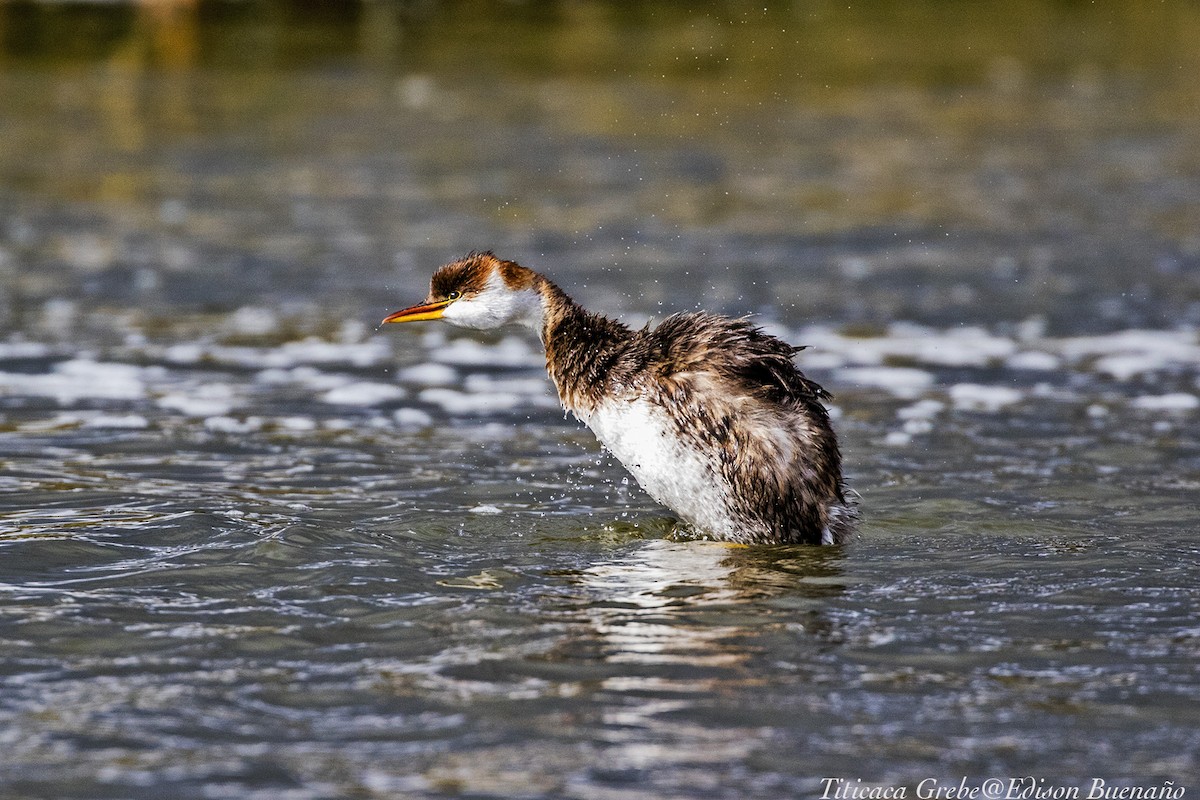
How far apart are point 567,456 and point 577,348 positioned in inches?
61.3

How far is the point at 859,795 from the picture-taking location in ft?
15.3

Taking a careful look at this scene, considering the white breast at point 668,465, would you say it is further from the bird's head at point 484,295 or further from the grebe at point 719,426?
the bird's head at point 484,295

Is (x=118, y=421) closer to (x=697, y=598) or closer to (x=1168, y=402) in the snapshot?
(x=697, y=598)

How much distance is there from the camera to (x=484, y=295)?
7.85m

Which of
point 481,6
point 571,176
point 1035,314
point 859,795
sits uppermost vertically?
point 481,6

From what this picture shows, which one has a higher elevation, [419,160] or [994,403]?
[419,160]

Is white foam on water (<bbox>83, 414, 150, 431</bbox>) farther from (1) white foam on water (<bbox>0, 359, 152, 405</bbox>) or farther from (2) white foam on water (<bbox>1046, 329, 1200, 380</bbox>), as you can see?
(2) white foam on water (<bbox>1046, 329, 1200, 380</bbox>)

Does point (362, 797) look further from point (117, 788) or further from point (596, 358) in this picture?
point (596, 358)

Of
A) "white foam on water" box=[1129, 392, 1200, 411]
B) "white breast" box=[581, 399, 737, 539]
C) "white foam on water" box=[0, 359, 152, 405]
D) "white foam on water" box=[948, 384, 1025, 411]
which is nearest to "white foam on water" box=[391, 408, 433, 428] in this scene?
"white foam on water" box=[0, 359, 152, 405]

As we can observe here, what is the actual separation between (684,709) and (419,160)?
49.4 feet

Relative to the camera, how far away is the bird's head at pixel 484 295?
7.83 metres

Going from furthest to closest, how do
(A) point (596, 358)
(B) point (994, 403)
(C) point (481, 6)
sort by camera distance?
(C) point (481, 6) → (B) point (994, 403) → (A) point (596, 358)

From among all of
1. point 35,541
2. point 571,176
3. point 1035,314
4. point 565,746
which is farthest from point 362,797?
point 571,176

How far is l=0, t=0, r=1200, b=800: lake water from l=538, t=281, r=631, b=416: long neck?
63cm
